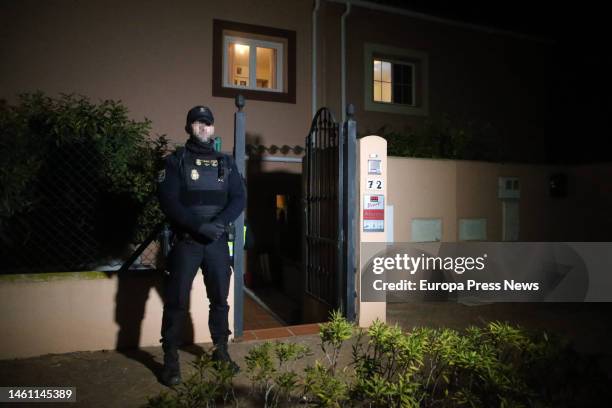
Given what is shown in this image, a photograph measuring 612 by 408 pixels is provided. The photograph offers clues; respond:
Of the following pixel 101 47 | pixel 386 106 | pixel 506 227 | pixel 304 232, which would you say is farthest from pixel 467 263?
pixel 101 47

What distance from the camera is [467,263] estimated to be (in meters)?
6.70

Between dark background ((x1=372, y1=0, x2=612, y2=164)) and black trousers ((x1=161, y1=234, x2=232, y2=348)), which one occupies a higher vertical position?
dark background ((x1=372, y1=0, x2=612, y2=164))

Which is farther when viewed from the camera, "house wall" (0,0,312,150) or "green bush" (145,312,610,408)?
"house wall" (0,0,312,150)

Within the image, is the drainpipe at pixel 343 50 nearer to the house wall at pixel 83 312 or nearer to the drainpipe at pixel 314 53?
the drainpipe at pixel 314 53

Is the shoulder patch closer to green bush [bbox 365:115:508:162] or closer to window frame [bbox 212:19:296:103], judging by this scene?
green bush [bbox 365:115:508:162]

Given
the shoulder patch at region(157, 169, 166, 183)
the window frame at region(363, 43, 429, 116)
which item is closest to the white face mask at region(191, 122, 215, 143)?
the shoulder patch at region(157, 169, 166, 183)

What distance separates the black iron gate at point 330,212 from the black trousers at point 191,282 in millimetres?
1793

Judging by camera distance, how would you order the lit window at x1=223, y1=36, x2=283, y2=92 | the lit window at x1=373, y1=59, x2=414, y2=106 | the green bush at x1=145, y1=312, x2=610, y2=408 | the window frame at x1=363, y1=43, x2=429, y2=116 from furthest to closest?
the lit window at x1=373, y1=59, x2=414, y2=106, the window frame at x1=363, y1=43, x2=429, y2=116, the lit window at x1=223, y1=36, x2=283, y2=92, the green bush at x1=145, y1=312, x2=610, y2=408

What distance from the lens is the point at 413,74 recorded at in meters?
9.79

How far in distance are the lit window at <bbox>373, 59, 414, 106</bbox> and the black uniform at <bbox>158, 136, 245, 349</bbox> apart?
21.3 ft

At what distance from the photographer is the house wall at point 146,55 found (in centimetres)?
703

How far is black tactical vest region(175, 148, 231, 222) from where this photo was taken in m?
3.62

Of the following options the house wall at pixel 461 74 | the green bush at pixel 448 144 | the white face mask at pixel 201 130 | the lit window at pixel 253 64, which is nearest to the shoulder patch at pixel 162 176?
the white face mask at pixel 201 130

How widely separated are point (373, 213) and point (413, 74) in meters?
5.73
